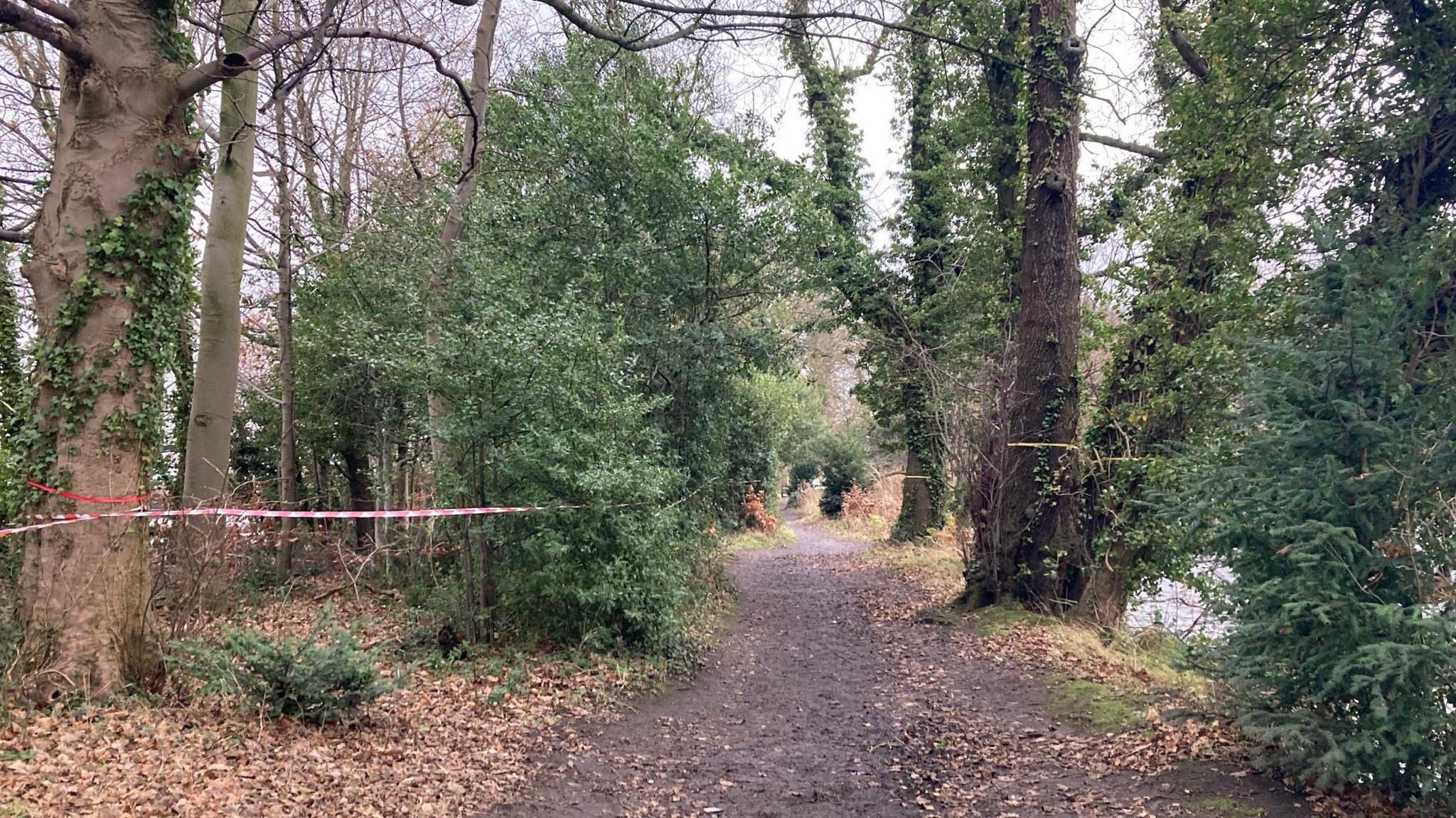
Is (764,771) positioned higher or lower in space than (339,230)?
lower

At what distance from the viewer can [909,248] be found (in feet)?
44.5

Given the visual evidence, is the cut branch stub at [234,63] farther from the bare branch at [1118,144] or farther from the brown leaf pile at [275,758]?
the bare branch at [1118,144]

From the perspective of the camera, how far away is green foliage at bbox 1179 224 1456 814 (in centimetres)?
348

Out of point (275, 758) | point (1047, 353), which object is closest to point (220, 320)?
point (275, 758)

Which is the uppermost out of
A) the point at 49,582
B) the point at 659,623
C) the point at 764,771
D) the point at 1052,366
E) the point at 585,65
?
the point at 585,65

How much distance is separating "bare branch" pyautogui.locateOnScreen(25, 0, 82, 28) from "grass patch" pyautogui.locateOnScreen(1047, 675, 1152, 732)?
7.62 meters

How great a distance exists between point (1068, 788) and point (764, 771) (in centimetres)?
180

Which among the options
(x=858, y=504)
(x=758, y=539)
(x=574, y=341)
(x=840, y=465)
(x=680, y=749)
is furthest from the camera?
(x=840, y=465)

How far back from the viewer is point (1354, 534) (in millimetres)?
3822

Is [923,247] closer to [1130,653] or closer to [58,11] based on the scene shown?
[1130,653]

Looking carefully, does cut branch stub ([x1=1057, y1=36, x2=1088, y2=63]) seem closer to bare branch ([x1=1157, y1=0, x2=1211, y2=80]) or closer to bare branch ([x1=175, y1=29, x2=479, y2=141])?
bare branch ([x1=1157, y1=0, x2=1211, y2=80])

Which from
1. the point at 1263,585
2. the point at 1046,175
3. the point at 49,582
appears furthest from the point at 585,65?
the point at 1263,585

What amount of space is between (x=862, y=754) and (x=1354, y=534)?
315 cm

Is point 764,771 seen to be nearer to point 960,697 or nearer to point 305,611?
point 960,697
